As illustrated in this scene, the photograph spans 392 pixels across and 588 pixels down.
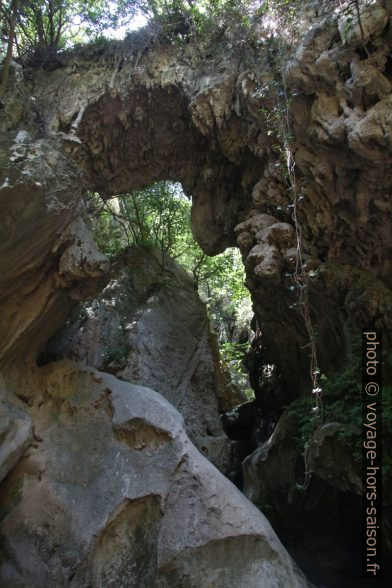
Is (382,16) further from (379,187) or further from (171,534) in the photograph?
(171,534)

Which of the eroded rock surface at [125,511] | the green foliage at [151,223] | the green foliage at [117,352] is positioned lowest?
the eroded rock surface at [125,511]

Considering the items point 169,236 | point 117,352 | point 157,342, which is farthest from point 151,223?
point 117,352

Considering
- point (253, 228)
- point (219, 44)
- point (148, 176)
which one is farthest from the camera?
point (148, 176)

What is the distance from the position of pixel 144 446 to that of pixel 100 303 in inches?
174

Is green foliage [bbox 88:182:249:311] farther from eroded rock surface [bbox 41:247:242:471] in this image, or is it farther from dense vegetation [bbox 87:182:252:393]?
eroded rock surface [bbox 41:247:242:471]

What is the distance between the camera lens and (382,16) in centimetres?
605

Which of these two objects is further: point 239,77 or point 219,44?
point 219,44

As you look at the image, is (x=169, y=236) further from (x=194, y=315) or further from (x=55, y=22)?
(x=55, y=22)

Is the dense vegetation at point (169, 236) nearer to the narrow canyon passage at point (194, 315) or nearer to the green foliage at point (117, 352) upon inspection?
the narrow canyon passage at point (194, 315)

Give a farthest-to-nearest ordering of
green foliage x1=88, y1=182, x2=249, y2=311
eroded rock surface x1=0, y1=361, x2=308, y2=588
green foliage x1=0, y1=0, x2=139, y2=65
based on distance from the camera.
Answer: green foliage x1=88, y1=182, x2=249, y2=311
green foliage x1=0, y1=0, x2=139, y2=65
eroded rock surface x1=0, y1=361, x2=308, y2=588

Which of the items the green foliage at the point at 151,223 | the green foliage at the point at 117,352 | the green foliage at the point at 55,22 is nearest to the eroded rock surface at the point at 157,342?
the green foliage at the point at 117,352

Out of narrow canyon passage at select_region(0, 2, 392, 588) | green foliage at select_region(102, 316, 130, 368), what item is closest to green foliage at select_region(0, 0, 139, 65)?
narrow canyon passage at select_region(0, 2, 392, 588)

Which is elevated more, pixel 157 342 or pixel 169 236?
pixel 169 236

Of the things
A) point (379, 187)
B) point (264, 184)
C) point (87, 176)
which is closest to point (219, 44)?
point (264, 184)
